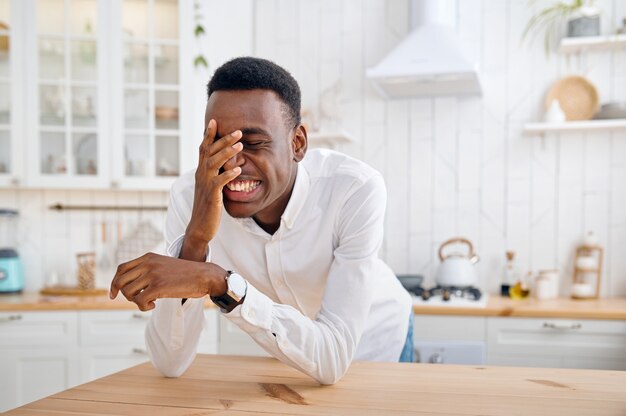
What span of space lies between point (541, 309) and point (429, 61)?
1267 millimetres

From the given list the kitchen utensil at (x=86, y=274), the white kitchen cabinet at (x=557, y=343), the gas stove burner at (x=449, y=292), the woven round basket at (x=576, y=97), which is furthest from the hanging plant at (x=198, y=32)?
the white kitchen cabinet at (x=557, y=343)

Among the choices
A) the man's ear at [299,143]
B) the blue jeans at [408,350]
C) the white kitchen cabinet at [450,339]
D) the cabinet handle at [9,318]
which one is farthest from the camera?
the cabinet handle at [9,318]

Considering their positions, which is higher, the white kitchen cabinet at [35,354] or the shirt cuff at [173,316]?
the shirt cuff at [173,316]

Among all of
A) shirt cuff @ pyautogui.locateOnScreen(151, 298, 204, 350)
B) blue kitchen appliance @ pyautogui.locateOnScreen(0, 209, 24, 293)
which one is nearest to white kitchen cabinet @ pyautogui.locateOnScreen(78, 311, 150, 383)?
blue kitchen appliance @ pyautogui.locateOnScreen(0, 209, 24, 293)

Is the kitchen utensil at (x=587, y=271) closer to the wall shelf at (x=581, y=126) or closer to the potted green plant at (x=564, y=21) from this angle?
the wall shelf at (x=581, y=126)

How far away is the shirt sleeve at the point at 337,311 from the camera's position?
118cm

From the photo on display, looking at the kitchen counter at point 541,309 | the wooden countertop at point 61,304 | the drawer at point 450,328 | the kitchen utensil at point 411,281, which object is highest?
the kitchen utensil at point 411,281

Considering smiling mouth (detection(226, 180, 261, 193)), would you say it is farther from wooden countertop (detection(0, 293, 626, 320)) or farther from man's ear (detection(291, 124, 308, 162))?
wooden countertop (detection(0, 293, 626, 320))

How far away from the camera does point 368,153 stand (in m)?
3.63

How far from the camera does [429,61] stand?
9.88 ft

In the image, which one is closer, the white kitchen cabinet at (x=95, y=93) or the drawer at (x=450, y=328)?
the drawer at (x=450, y=328)

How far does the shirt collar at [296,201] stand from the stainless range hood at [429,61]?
164cm

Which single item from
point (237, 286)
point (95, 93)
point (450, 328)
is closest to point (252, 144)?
point (237, 286)

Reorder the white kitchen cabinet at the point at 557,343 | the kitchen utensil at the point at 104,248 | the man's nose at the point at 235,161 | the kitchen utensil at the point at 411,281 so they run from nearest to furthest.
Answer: the man's nose at the point at 235,161 < the white kitchen cabinet at the point at 557,343 < the kitchen utensil at the point at 411,281 < the kitchen utensil at the point at 104,248
